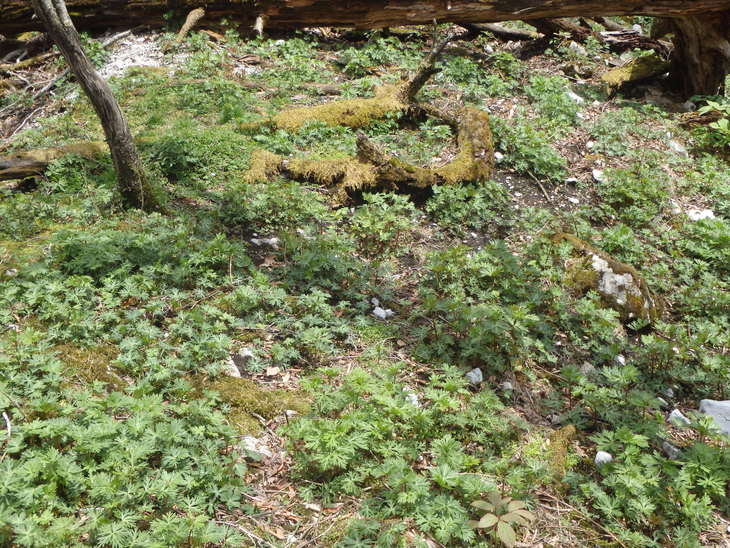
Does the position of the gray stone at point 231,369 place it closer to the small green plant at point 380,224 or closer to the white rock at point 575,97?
the small green plant at point 380,224

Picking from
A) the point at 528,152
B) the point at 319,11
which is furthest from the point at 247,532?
the point at 319,11

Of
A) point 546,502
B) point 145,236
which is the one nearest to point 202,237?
point 145,236

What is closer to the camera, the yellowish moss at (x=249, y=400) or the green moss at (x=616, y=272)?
the yellowish moss at (x=249, y=400)

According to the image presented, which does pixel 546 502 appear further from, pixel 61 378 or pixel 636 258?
pixel 636 258

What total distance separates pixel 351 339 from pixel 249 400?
1057mm

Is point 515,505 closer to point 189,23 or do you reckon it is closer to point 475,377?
point 475,377

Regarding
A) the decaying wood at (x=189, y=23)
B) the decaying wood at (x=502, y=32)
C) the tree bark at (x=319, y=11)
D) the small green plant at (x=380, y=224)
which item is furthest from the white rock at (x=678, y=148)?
the decaying wood at (x=189, y=23)

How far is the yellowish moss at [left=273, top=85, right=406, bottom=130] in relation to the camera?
24.6 ft

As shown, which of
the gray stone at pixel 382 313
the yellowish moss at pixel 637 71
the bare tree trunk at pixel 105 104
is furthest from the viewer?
the yellowish moss at pixel 637 71

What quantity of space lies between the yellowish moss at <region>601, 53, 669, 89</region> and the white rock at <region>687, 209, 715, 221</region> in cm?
380

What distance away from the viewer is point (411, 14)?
A: 10461 mm

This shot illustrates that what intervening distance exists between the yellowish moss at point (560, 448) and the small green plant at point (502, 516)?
610 millimetres

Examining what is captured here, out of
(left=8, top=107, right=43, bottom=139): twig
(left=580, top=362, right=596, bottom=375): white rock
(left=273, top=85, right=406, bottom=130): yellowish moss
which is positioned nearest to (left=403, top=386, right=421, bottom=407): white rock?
(left=580, top=362, right=596, bottom=375): white rock

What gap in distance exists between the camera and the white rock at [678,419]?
13.3ft
